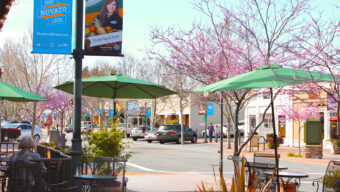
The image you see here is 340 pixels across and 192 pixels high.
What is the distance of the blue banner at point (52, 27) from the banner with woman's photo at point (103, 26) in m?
0.39

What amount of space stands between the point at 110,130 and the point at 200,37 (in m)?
6.12

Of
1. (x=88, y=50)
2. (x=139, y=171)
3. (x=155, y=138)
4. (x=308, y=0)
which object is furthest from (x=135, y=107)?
(x=88, y=50)

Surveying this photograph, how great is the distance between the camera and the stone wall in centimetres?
2203

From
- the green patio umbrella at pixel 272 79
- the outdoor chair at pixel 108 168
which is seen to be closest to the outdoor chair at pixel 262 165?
the green patio umbrella at pixel 272 79

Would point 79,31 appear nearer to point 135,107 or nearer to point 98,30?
point 98,30

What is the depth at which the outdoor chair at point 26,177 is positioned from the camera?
6402 millimetres

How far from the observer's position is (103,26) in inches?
321

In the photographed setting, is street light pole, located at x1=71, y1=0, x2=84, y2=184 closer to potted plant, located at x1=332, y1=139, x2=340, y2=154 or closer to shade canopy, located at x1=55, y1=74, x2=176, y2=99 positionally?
shade canopy, located at x1=55, y1=74, x2=176, y2=99

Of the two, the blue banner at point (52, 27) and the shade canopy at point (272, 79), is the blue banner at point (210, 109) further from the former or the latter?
the blue banner at point (52, 27)

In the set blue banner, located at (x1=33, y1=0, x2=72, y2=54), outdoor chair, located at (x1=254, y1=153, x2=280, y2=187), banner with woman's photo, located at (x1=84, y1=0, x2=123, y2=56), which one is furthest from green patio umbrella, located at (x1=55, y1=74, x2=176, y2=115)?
blue banner, located at (x1=33, y1=0, x2=72, y2=54)

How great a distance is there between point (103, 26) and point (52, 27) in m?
0.98

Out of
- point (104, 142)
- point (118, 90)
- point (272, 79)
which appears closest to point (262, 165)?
point (272, 79)

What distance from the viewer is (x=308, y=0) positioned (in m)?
12.8

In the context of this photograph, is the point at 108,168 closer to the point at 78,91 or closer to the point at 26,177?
the point at 78,91
